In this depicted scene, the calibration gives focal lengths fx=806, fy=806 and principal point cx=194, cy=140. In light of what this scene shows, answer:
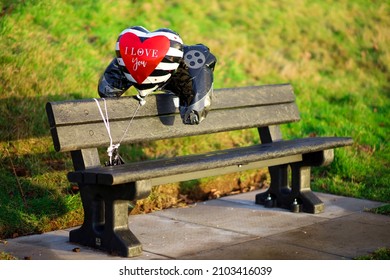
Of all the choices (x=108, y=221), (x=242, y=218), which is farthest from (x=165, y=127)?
(x=242, y=218)

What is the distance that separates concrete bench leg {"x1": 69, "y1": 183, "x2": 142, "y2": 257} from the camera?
523 centimetres

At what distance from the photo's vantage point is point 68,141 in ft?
17.2

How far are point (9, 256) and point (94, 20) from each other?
459 cm

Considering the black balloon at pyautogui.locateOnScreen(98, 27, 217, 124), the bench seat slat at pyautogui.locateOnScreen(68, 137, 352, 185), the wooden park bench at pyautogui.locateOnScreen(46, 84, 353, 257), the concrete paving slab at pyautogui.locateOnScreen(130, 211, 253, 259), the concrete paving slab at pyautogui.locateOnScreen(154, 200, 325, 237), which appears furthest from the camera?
the concrete paving slab at pyautogui.locateOnScreen(154, 200, 325, 237)

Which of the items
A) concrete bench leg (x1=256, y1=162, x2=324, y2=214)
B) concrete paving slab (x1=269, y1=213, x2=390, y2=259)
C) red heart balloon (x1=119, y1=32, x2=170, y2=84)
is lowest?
concrete paving slab (x1=269, y1=213, x2=390, y2=259)

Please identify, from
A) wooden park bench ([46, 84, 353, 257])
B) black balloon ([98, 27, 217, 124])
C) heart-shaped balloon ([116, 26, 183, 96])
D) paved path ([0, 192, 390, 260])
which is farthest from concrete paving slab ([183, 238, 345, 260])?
heart-shaped balloon ([116, 26, 183, 96])

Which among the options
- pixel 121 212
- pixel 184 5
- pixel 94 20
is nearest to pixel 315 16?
pixel 184 5

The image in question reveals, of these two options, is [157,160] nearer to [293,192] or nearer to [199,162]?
[199,162]

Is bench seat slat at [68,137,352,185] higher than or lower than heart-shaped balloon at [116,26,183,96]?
lower

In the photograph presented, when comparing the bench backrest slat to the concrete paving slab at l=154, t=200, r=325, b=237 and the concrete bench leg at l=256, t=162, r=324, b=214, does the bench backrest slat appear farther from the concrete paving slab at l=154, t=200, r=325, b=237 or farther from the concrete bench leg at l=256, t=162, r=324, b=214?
the concrete paving slab at l=154, t=200, r=325, b=237

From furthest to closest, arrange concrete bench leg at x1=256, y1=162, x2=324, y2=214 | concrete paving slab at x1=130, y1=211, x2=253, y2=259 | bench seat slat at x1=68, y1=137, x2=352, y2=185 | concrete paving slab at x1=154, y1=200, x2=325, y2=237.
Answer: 1. concrete bench leg at x1=256, y1=162, x2=324, y2=214
2. concrete paving slab at x1=154, y1=200, x2=325, y2=237
3. concrete paving slab at x1=130, y1=211, x2=253, y2=259
4. bench seat slat at x1=68, y1=137, x2=352, y2=185

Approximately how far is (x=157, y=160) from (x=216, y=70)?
3.65 meters

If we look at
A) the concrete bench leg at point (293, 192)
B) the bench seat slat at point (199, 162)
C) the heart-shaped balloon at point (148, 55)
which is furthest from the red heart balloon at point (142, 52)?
the concrete bench leg at point (293, 192)
